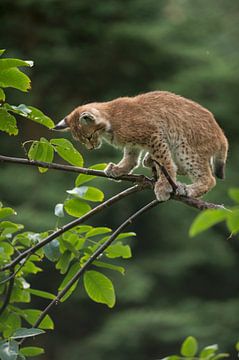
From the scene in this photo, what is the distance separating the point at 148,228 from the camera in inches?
479

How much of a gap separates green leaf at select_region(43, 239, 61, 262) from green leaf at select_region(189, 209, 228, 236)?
1.58 meters

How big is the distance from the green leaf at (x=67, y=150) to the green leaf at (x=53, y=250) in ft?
0.91

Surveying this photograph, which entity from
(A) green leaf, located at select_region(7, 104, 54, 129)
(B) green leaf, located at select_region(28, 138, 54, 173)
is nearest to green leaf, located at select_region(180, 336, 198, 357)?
(A) green leaf, located at select_region(7, 104, 54, 129)

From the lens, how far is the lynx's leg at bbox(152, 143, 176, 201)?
362cm

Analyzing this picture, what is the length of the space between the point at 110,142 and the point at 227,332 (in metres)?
7.65

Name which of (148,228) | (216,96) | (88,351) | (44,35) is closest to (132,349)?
(88,351)

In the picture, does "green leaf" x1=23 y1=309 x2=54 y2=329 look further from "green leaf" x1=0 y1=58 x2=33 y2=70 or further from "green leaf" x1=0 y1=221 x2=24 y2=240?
"green leaf" x1=0 y1=58 x2=33 y2=70

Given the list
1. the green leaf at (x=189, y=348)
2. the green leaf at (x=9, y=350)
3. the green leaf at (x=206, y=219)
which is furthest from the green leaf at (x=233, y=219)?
the green leaf at (x=9, y=350)

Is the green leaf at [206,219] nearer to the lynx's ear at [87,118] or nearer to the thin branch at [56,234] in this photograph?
the thin branch at [56,234]

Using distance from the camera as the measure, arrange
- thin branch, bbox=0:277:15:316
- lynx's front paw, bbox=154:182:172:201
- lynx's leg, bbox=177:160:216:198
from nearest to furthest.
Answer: thin branch, bbox=0:277:15:316 → lynx's front paw, bbox=154:182:172:201 → lynx's leg, bbox=177:160:216:198

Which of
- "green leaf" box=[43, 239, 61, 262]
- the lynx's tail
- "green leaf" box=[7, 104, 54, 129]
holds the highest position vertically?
"green leaf" box=[7, 104, 54, 129]

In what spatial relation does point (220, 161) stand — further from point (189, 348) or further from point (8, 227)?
point (189, 348)

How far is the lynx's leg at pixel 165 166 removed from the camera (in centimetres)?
362

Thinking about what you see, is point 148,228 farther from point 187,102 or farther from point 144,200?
point 187,102
